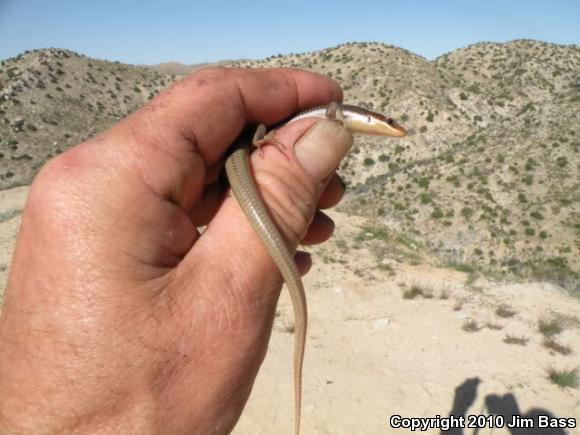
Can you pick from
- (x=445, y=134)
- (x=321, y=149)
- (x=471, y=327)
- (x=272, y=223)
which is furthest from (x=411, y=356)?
(x=445, y=134)

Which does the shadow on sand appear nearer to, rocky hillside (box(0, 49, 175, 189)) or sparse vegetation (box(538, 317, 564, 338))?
sparse vegetation (box(538, 317, 564, 338))

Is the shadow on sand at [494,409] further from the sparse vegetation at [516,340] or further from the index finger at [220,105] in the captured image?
the index finger at [220,105]

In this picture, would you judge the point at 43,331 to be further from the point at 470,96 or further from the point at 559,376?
the point at 470,96

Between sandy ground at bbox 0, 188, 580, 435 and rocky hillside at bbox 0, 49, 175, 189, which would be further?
rocky hillside at bbox 0, 49, 175, 189

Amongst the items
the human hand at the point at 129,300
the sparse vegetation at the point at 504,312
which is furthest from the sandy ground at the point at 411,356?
the human hand at the point at 129,300

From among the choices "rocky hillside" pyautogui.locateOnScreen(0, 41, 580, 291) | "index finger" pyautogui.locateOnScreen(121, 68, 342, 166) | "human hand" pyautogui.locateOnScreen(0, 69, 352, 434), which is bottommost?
"rocky hillside" pyautogui.locateOnScreen(0, 41, 580, 291)

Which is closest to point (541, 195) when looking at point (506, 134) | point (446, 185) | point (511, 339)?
point (446, 185)

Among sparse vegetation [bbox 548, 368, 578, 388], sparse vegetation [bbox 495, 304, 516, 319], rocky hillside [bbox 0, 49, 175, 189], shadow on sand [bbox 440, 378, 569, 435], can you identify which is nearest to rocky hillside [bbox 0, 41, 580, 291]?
rocky hillside [bbox 0, 49, 175, 189]
